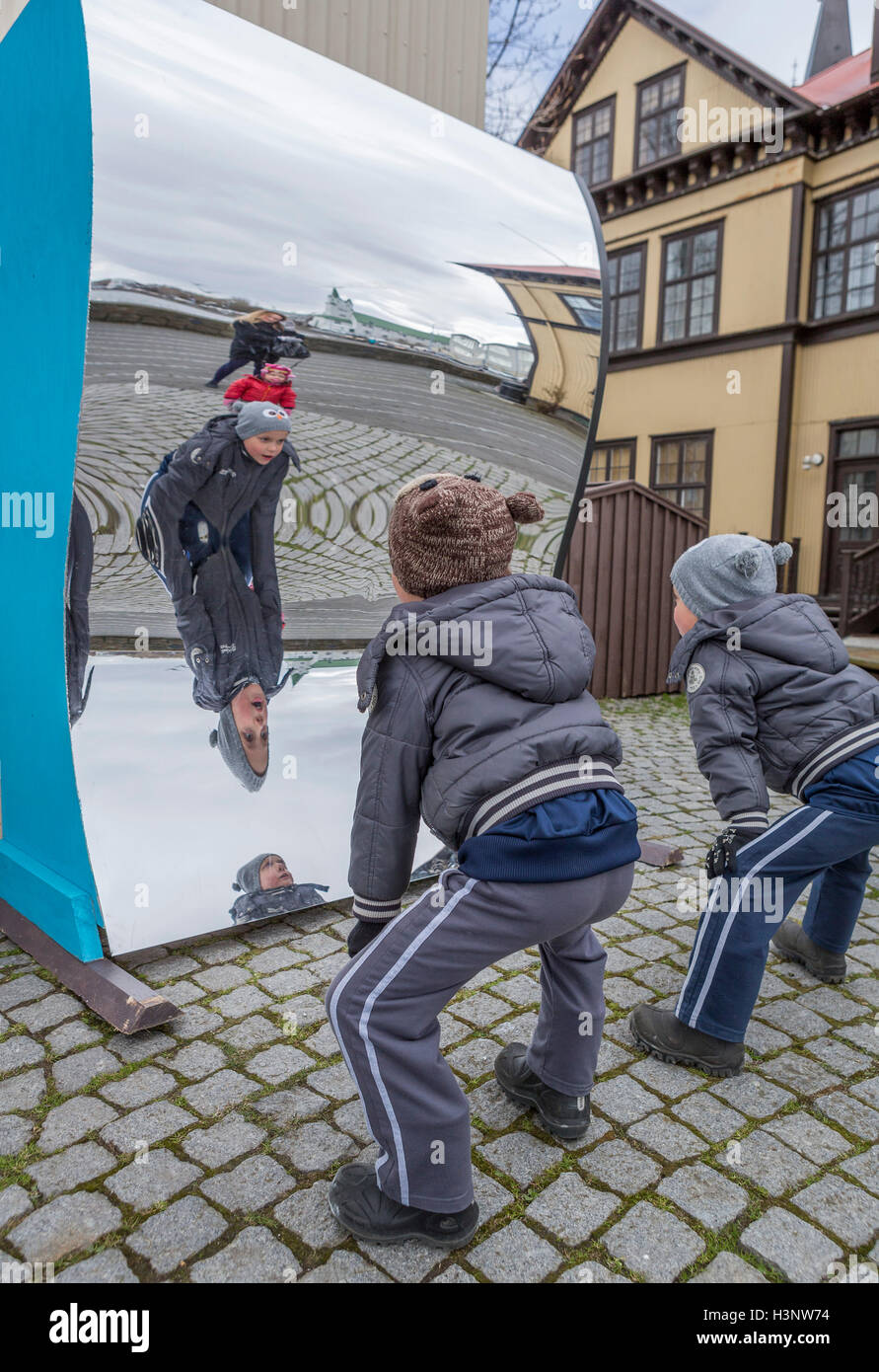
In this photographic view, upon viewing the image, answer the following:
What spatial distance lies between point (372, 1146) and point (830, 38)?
24.8 meters

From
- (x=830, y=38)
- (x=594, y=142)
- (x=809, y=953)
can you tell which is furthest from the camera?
(x=830, y=38)

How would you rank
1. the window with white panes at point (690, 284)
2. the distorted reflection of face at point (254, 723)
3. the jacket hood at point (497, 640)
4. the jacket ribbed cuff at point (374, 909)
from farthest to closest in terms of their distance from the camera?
the window with white panes at point (690, 284) → the distorted reflection of face at point (254, 723) → the jacket ribbed cuff at point (374, 909) → the jacket hood at point (497, 640)

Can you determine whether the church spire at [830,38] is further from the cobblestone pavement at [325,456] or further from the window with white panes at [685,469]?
the cobblestone pavement at [325,456]

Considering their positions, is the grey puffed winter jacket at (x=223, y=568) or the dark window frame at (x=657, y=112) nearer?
the grey puffed winter jacket at (x=223, y=568)

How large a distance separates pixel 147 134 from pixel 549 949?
235 cm

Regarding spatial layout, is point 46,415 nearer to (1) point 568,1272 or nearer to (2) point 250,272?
(2) point 250,272

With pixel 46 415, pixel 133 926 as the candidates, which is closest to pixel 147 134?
pixel 46 415

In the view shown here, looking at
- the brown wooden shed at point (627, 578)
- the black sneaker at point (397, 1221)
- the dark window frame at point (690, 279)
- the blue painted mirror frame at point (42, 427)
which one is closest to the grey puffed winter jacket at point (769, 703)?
the black sneaker at point (397, 1221)

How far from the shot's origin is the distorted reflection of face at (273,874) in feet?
11.5

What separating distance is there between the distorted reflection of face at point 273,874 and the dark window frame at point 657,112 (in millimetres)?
14497

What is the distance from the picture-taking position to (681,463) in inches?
590

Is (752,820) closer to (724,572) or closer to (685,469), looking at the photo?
(724,572)

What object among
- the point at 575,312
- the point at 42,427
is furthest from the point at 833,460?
the point at 42,427

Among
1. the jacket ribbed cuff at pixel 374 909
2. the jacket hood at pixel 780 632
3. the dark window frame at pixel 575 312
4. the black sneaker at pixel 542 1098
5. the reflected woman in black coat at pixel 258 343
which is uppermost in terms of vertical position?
the dark window frame at pixel 575 312
